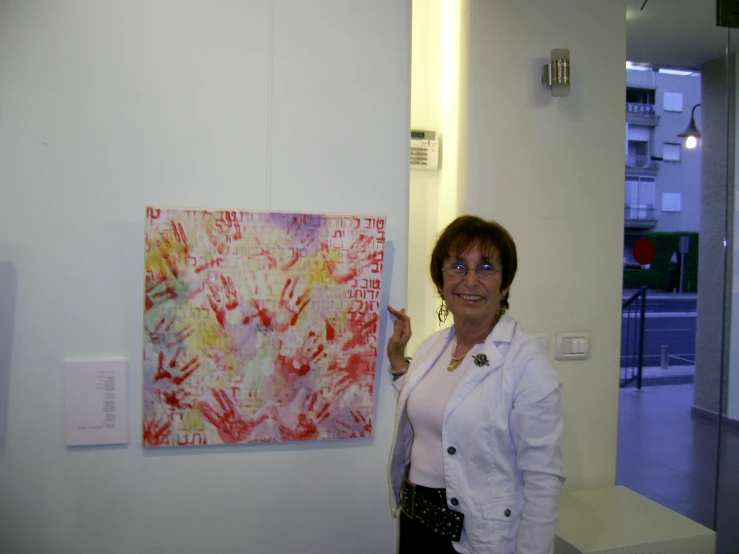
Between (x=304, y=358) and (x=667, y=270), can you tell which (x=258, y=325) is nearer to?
(x=304, y=358)

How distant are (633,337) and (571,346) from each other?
2.52ft

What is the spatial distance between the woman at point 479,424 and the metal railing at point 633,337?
1360mm

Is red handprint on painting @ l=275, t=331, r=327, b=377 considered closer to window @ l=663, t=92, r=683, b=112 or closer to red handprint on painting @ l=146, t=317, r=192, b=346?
red handprint on painting @ l=146, t=317, r=192, b=346

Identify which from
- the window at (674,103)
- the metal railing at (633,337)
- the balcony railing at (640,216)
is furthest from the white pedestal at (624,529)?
the window at (674,103)

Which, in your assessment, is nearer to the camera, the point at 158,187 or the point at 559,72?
the point at 158,187

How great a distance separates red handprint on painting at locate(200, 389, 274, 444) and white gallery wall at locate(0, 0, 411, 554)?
0.19 ft

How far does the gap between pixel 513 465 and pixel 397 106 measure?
1197 millimetres

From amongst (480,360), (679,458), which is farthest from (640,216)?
(480,360)

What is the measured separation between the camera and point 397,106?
1755 millimetres

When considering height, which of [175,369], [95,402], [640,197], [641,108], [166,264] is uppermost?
[641,108]

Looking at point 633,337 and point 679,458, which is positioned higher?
point 633,337

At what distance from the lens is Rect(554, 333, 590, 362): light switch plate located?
223 centimetres

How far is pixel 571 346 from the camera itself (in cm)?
224

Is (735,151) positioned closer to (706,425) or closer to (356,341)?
(706,425)
